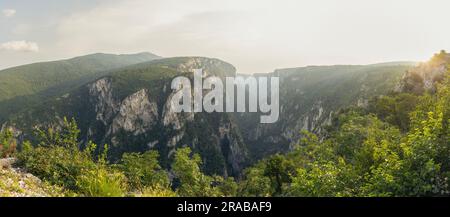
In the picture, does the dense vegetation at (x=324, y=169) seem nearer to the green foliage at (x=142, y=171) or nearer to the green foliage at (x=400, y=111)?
the green foliage at (x=142, y=171)

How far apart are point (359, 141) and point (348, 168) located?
16664 millimetres

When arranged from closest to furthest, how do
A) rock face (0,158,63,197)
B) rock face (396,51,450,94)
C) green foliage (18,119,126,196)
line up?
rock face (0,158,63,197)
green foliage (18,119,126,196)
rock face (396,51,450,94)

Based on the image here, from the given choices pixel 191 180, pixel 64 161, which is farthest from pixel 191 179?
pixel 64 161

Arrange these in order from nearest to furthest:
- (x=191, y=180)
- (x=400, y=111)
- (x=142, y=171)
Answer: (x=191, y=180), (x=142, y=171), (x=400, y=111)

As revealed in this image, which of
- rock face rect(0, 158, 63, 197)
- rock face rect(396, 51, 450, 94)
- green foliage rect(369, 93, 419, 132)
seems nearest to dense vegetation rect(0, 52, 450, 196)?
rock face rect(0, 158, 63, 197)

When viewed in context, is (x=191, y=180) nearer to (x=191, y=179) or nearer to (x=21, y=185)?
(x=191, y=179)

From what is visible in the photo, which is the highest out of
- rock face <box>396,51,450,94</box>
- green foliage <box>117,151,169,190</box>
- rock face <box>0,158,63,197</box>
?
rock face <box>396,51,450,94</box>

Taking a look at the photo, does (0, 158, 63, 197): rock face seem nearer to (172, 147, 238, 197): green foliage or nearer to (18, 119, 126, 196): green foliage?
(18, 119, 126, 196): green foliage

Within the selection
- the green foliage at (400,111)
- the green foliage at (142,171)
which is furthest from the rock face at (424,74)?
the green foliage at (142,171)

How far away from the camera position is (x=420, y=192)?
323 inches
